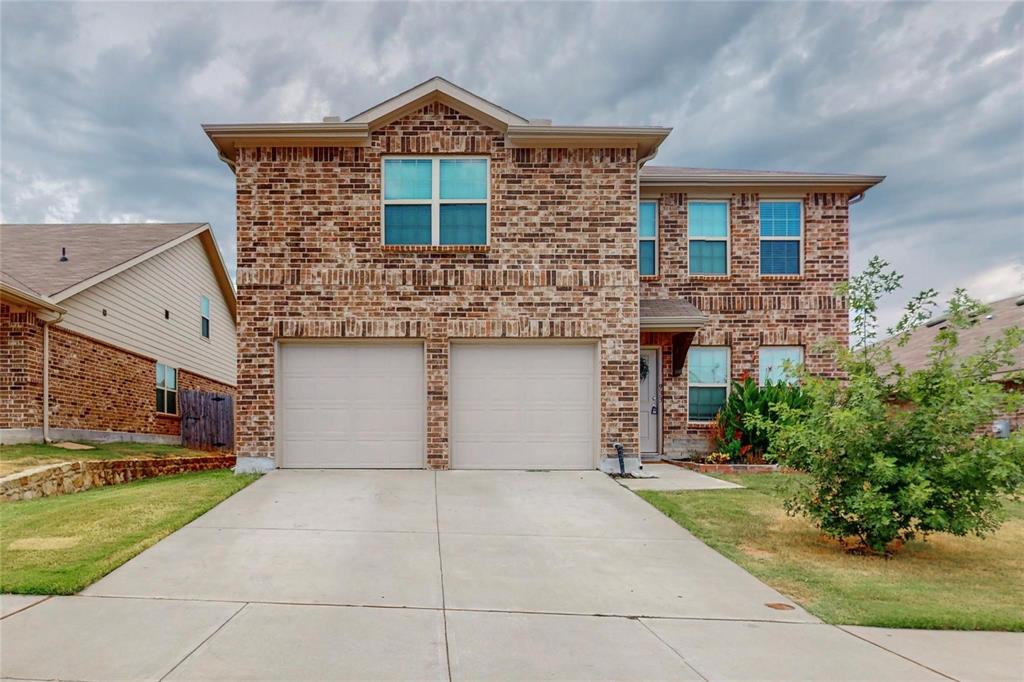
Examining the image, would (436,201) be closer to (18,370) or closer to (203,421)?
(18,370)

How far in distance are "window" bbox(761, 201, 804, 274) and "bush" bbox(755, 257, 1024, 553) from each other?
739 centimetres

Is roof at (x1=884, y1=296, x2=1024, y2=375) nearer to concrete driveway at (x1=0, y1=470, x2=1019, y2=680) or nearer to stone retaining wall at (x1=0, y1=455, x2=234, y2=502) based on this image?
concrete driveway at (x1=0, y1=470, x2=1019, y2=680)

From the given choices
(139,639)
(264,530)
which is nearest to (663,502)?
(264,530)

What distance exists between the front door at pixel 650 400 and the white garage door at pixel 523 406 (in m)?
2.63

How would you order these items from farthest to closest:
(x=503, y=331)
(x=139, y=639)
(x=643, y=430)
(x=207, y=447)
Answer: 1. (x=207, y=447)
2. (x=643, y=430)
3. (x=503, y=331)
4. (x=139, y=639)

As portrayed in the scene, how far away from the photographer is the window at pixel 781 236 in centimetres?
1482

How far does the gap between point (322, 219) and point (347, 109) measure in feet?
7.69

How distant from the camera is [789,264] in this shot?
1483 centimetres

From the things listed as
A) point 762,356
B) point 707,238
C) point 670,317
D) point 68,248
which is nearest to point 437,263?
point 670,317

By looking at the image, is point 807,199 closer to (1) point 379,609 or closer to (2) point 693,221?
(2) point 693,221

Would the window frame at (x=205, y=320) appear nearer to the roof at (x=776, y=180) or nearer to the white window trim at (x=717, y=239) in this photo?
the roof at (x=776, y=180)

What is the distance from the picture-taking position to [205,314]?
22.8 meters

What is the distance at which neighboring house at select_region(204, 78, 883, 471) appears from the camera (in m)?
11.9

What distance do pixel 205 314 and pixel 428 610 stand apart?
19.9 meters
